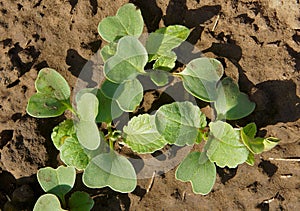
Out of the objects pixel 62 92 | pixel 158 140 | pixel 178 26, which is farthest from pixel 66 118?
pixel 178 26

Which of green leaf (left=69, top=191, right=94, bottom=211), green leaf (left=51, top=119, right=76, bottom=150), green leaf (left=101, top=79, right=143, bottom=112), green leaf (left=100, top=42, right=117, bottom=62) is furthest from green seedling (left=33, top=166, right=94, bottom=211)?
green leaf (left=100, top=42, right=117, bottom=62)

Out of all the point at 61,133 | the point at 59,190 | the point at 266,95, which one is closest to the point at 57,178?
the point at 59,190

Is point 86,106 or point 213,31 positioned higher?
point 213,31

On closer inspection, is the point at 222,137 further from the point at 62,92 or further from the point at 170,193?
the point at 62,92

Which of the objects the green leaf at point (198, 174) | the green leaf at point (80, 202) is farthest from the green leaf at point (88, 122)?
the green leaf at point (198, 174)

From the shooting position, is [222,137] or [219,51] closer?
[222,137]

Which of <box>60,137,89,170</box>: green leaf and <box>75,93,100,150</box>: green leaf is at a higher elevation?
<box>75,93,100,150</box>: green leaf

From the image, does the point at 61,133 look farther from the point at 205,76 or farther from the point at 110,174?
the point at 205,76

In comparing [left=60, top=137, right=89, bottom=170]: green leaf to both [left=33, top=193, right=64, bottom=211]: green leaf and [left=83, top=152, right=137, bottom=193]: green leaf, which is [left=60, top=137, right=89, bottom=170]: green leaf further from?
[left=33, top=193, right=64, bottom=211]: green leaf
